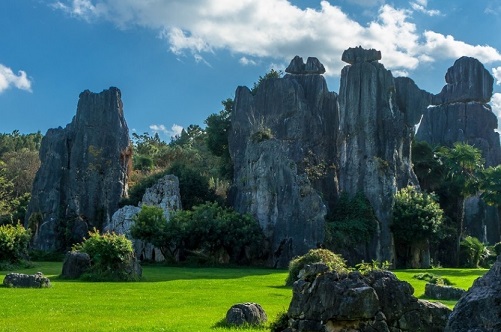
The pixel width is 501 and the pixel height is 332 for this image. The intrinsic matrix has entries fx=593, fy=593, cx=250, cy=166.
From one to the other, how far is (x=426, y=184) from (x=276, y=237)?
2450 centimetres

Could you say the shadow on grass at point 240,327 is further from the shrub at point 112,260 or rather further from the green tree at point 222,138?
the green tree at point 222,138

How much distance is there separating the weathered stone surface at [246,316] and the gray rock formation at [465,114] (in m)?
66.6

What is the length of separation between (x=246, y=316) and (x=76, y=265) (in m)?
16.7

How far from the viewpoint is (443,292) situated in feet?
71.9

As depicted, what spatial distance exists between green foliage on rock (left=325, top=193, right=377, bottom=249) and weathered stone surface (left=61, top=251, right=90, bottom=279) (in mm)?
21750

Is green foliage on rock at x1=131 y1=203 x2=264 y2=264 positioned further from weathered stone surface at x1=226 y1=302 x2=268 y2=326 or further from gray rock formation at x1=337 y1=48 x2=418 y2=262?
weathered stone surface at x1=226 y1=302 x2=268 y2=326

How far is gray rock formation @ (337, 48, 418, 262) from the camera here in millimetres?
53000

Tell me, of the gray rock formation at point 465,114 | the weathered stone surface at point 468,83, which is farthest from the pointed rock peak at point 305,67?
the weathered stone surface at point 468,83

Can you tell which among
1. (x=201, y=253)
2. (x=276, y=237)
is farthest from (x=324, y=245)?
(x=201, y=253)

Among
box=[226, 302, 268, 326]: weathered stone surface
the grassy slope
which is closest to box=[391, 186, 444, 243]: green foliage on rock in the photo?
the grassy slope

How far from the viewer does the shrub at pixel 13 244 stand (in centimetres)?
3506

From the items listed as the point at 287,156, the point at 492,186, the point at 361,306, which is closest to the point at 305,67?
the point at 287,156

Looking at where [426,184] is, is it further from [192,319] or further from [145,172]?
[192,319]

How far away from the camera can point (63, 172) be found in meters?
54.8
